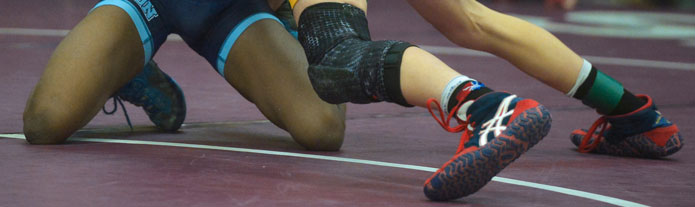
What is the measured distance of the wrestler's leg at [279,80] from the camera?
11.2 ft

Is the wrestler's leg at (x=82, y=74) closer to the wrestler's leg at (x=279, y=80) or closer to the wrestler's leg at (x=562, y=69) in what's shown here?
the wrestler's leg at (x=279, y=80)

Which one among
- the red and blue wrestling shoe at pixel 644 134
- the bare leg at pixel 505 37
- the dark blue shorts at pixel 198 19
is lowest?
the red and blue wrestling shoe at pixel 644 134

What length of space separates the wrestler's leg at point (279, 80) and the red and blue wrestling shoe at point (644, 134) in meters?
0.80

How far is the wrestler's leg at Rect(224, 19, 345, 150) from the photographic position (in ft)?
11.2

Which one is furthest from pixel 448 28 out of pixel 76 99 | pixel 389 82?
pixel 76 99

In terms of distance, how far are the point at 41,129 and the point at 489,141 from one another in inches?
58.7

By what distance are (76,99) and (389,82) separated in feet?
3.70

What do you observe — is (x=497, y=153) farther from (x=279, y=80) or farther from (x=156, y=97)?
(x=156, y=97)

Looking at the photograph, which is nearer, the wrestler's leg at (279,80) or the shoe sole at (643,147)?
the shoe sole at (643,147)

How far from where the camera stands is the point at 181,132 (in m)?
3.75

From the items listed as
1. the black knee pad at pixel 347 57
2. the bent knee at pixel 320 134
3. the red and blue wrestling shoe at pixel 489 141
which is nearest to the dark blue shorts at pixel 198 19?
the bent knee at pixel 320 134

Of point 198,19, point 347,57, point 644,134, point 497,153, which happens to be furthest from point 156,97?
point 497,153

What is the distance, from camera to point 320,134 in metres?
3.35

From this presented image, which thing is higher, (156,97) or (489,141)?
(489,141)
